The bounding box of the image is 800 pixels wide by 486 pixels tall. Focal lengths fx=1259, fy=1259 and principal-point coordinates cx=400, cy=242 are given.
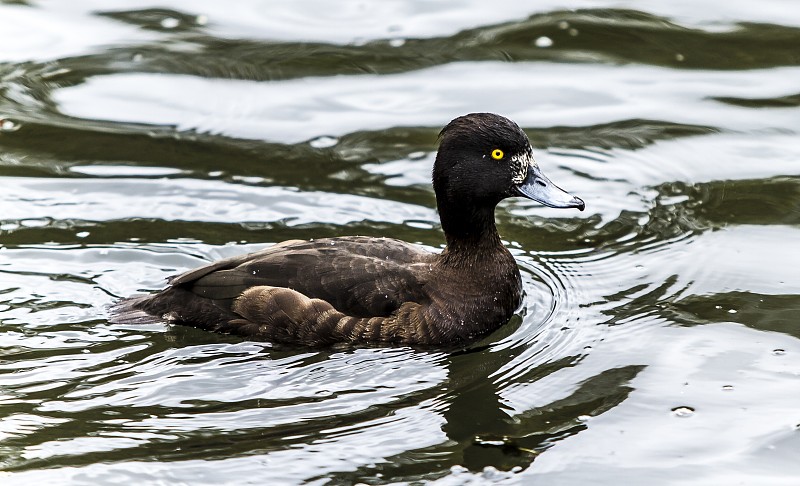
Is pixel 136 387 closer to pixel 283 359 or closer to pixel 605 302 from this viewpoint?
pixel 283 359

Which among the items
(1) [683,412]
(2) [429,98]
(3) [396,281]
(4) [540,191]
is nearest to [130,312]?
(3) [396,281]

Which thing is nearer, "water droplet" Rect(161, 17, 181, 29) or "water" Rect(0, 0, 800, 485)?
"water" Rect(0, 0, 800, 485)

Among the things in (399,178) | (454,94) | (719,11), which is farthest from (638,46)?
(399,178)

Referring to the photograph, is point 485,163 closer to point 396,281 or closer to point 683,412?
point 396,281

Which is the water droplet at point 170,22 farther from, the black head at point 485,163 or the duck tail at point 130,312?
the black head at point 485,163

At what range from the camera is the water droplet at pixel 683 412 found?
6.57m

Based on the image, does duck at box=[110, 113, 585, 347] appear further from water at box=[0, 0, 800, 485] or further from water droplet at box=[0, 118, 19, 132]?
water droplet at box=[0, 118, 19, 132]

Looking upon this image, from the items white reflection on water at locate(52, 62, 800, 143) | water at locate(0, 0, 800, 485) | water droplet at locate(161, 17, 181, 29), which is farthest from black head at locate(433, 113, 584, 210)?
water droplet at locate(161, 17, 181, 29)

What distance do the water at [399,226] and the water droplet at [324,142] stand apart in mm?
32

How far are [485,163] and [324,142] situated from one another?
2.73m

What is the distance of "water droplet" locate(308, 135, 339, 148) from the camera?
1007 centimetres

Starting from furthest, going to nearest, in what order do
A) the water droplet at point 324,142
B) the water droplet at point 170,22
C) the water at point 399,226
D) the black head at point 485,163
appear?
the water droplet at point 170,22 < the water droplet at point 324,142 < the black head at point 485,163 < the water at point 399,226

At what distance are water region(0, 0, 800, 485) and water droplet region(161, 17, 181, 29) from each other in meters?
0.03

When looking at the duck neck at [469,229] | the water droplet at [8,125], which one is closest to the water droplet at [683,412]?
the duck neck at [469,229]
